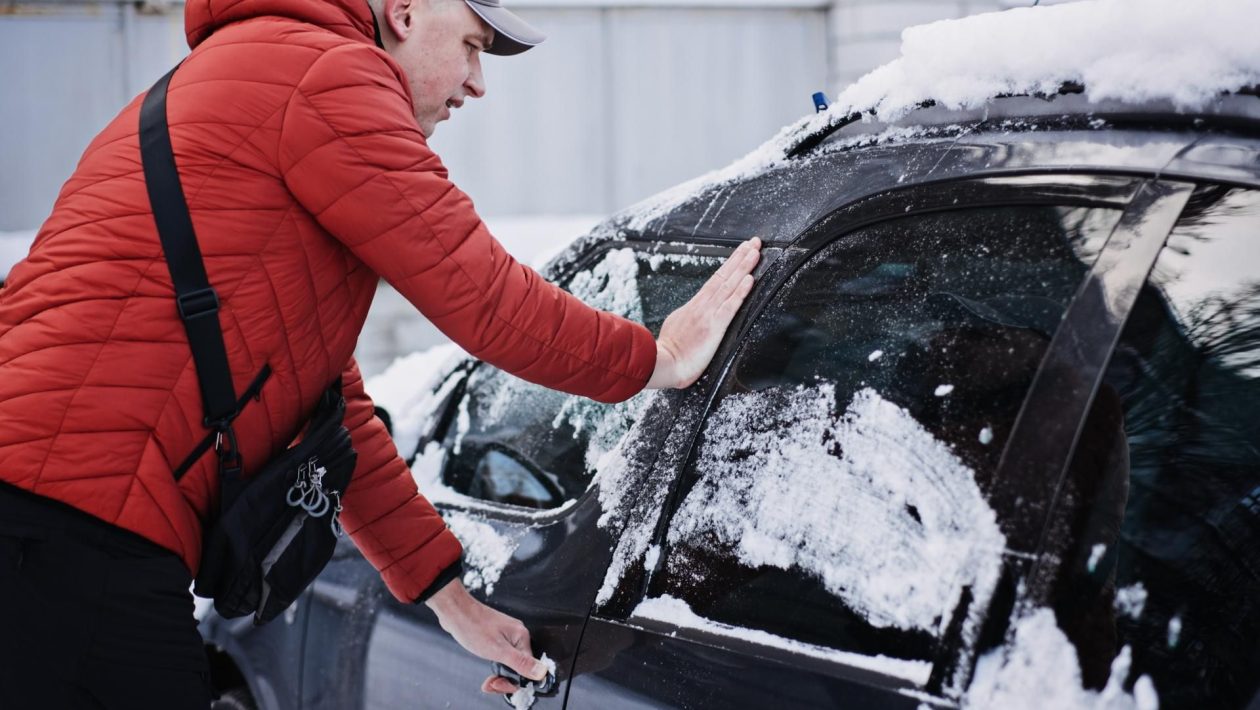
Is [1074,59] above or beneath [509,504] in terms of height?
above

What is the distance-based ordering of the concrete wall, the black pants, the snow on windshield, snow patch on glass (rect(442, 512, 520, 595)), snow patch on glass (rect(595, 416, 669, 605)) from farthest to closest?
the concrete wall, snow patch on glass (rect(442, 512, 520, 595)), snow patch on glass (rect(595, 416, 669, 605)), the black pants, the snow on windshield

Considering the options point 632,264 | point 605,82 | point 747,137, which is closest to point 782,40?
point 747,137

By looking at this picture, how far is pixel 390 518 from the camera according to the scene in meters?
1.86

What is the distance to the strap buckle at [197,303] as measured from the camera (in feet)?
4.77

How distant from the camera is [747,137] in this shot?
29.9ft

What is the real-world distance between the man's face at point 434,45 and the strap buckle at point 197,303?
45 centimetres

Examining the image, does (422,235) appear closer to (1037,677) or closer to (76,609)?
(76,609)

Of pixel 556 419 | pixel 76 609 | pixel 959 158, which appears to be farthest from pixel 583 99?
pixel 76 609

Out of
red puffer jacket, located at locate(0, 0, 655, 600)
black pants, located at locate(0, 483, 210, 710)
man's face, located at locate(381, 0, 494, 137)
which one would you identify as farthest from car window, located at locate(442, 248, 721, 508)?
black pants, located at locate(0, 483, 210, 710)

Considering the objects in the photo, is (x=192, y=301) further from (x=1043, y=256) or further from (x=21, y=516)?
(x=1043, y=256)

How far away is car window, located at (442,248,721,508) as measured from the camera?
1879 millimetres

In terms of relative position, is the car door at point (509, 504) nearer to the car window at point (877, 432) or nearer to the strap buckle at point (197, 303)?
the car window at point (877, 432)

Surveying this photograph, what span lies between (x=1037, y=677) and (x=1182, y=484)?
40 centimetres

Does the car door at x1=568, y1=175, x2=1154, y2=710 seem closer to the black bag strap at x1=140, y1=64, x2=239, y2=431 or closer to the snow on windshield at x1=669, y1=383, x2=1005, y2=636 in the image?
the snow on windshield at x1=669, y1=383, x2=1005, y2=636
